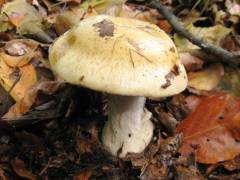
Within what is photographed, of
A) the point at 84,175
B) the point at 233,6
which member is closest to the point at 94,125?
the point at 84,175

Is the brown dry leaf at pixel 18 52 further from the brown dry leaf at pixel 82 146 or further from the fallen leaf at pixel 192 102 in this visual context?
the fallen leaf at pixel 192 102

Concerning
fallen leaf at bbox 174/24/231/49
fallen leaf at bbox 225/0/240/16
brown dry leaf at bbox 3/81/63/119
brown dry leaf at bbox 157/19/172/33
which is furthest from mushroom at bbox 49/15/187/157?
fallen leaf at bbox 225/0/240/16

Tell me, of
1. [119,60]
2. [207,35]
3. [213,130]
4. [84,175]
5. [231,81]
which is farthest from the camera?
[207,35]

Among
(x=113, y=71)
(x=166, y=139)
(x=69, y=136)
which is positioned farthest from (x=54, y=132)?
(x=113, y=71)

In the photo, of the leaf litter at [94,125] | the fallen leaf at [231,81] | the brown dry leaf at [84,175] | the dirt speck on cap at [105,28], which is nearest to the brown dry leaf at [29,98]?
the leaf litter at [94,125]

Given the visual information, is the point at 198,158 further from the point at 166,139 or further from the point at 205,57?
the point at 205,57

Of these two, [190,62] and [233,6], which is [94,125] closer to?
[190,62]
